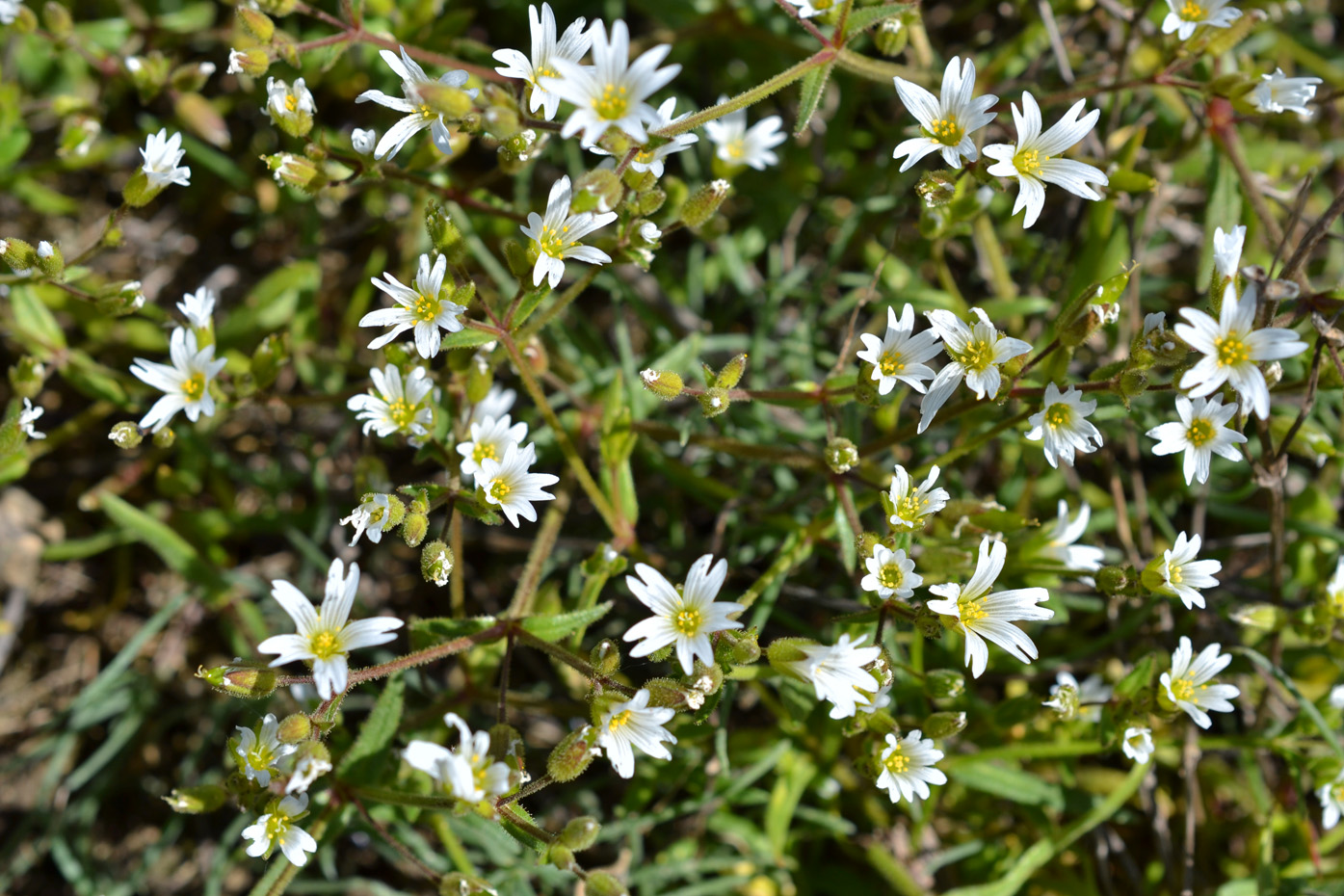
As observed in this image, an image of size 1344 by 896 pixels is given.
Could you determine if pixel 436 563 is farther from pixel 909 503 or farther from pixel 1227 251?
pixel 1227 251

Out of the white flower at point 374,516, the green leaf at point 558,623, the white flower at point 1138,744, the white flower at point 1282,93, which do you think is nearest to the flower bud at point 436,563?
the white flower at point 374,516

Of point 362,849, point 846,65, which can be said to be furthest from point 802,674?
point 362,849

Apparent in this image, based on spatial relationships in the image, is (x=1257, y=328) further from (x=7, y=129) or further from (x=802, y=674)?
(x=7, y=129)

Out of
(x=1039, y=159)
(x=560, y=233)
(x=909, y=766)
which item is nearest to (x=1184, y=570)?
(x=909, y=766)

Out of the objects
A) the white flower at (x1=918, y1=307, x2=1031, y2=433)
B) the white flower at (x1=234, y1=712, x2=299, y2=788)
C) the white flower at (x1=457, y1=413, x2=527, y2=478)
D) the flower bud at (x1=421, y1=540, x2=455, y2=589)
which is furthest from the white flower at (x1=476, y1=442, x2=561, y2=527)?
the white flower at (x1=918, y1=307, x2=1031, y2=433)

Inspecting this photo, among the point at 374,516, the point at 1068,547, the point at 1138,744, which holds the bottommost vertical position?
the point at 1138,744

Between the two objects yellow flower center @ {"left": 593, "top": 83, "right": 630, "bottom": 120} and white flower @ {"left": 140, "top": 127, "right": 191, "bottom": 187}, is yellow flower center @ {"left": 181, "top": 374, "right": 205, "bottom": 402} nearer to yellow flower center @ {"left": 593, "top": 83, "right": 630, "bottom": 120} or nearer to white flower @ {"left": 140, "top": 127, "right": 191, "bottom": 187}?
white flower @ {"left": 140, "top": 127, "right": 191, "bottom": 187}
